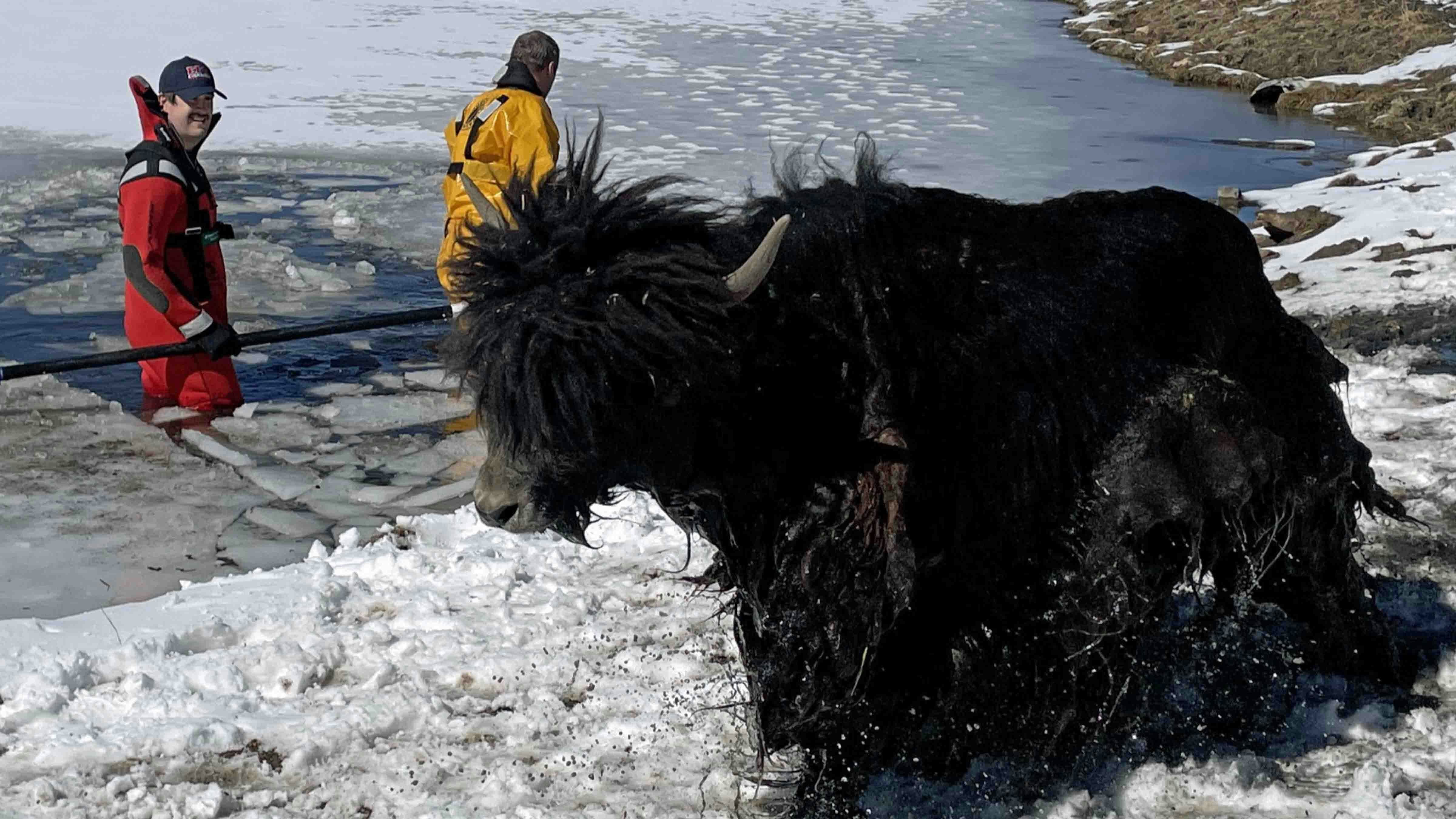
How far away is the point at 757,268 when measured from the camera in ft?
9.56

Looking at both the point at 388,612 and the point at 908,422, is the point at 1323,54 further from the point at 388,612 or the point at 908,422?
the point at 908,422

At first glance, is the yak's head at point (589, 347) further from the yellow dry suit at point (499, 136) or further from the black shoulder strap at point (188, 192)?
the black shoulder strap at point (188, 192)

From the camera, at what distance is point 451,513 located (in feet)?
19.1

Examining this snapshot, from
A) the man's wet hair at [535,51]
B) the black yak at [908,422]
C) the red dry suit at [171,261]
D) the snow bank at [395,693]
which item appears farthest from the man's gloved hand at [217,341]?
the black yak at [908,422]

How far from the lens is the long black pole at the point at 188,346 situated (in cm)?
664

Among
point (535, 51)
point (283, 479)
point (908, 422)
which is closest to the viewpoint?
point (908, 422)

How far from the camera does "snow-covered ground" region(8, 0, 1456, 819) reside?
373cm

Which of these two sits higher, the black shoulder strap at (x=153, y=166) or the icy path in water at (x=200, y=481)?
the black shoulder strap at (x=153, y=166)

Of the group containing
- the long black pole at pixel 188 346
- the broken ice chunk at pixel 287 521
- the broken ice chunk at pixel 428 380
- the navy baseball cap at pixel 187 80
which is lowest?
the broken ice chunk at pixel 287 521

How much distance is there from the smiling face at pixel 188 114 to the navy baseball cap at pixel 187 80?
2 centimetres

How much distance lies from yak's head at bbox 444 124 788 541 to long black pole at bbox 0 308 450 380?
415 centimetres

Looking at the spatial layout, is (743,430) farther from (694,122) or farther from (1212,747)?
(694,122)

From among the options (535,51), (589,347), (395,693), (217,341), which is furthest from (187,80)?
(589,347)

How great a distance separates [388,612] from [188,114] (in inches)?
121
